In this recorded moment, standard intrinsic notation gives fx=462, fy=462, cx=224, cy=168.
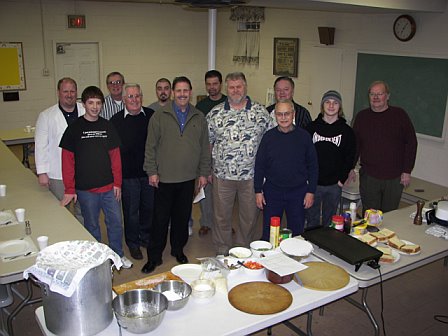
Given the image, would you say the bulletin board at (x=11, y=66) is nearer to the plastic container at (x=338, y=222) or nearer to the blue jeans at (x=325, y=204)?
the blue jeans at (x=325, y=204)

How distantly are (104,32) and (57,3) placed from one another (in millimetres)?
843

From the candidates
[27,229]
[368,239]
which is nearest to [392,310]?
[368,239]

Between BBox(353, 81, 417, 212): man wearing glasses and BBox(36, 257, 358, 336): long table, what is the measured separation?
1.77m

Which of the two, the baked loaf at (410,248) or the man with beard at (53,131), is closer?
the baked loaf at (410,248)

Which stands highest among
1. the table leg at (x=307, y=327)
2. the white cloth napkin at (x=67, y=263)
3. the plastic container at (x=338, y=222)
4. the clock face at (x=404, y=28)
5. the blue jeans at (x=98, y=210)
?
the clock face at (x=404, y=28)

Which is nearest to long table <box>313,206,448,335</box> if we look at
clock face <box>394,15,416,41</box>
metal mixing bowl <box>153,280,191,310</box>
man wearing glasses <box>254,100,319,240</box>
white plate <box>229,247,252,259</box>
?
white plate <box>229,247,252,259</box>

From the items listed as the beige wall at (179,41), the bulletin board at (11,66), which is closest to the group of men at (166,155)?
the beige wall at (179,41)

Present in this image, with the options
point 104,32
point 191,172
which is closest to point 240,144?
point 191,172

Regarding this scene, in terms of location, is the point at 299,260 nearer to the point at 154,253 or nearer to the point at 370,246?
the point at 370,246

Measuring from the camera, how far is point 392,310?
336cm

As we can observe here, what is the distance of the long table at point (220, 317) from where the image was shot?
1.91m

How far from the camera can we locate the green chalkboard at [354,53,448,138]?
17.3 ft

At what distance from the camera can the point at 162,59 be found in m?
8.34

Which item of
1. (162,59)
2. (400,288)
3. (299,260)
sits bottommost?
(400,288)
